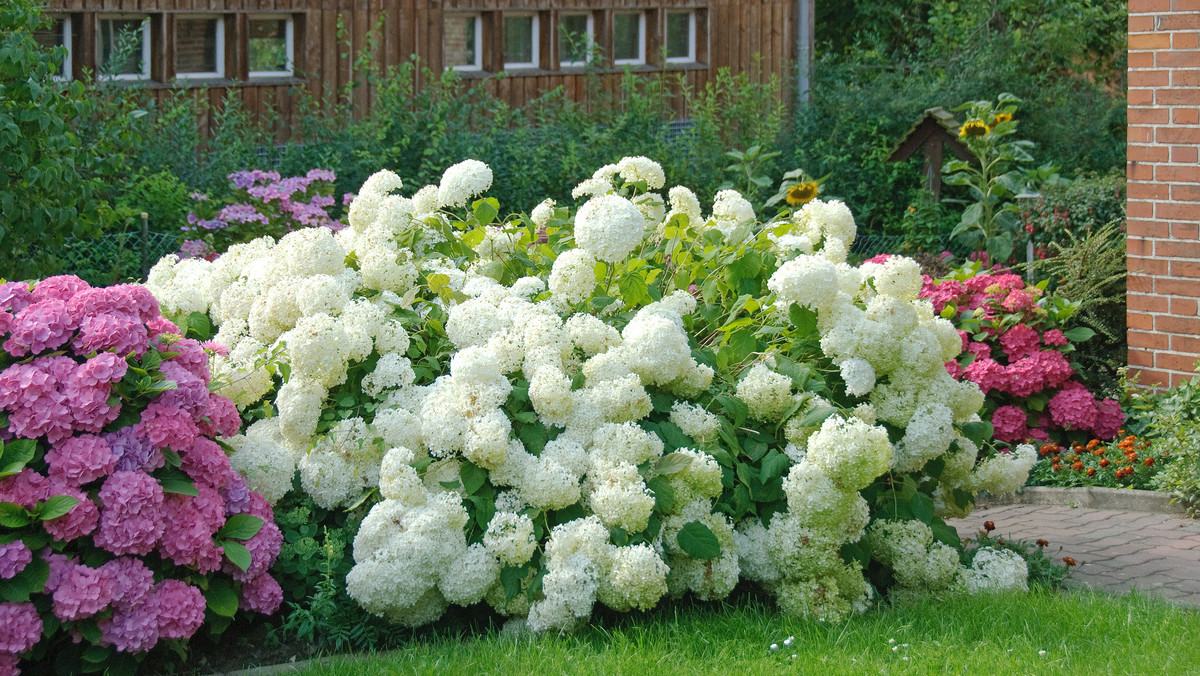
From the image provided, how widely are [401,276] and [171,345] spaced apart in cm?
98

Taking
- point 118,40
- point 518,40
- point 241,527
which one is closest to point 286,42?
point 118,40

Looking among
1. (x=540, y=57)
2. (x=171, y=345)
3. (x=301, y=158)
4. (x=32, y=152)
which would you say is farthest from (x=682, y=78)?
(x=171, y=345)

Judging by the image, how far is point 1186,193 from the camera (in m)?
6.17

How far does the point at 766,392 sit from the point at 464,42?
11.1m

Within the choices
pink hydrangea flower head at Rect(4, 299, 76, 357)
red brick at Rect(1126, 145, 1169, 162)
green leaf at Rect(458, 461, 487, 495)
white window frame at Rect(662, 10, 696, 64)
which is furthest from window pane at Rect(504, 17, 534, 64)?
pink hydrangea flower head at Rect(4, 299, 76, 357)

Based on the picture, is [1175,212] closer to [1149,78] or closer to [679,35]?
[1149,78]

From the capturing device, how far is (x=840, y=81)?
16.3 meters

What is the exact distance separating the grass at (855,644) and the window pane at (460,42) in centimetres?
1111

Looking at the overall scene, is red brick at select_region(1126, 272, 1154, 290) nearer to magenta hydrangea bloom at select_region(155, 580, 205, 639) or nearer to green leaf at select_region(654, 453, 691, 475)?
green leaf at select_region(654, 453, 691, 475)

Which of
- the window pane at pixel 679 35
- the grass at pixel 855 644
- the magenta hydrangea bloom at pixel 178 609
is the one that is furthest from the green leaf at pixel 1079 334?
the window pane at pixel 679 35

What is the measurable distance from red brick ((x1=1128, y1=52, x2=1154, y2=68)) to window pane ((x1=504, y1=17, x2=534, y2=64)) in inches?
375

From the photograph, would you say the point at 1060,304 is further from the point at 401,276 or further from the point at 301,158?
the point at 301,158

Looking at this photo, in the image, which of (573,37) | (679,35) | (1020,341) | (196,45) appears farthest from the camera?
(679,35)

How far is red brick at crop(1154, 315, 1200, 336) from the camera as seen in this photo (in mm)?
6199
